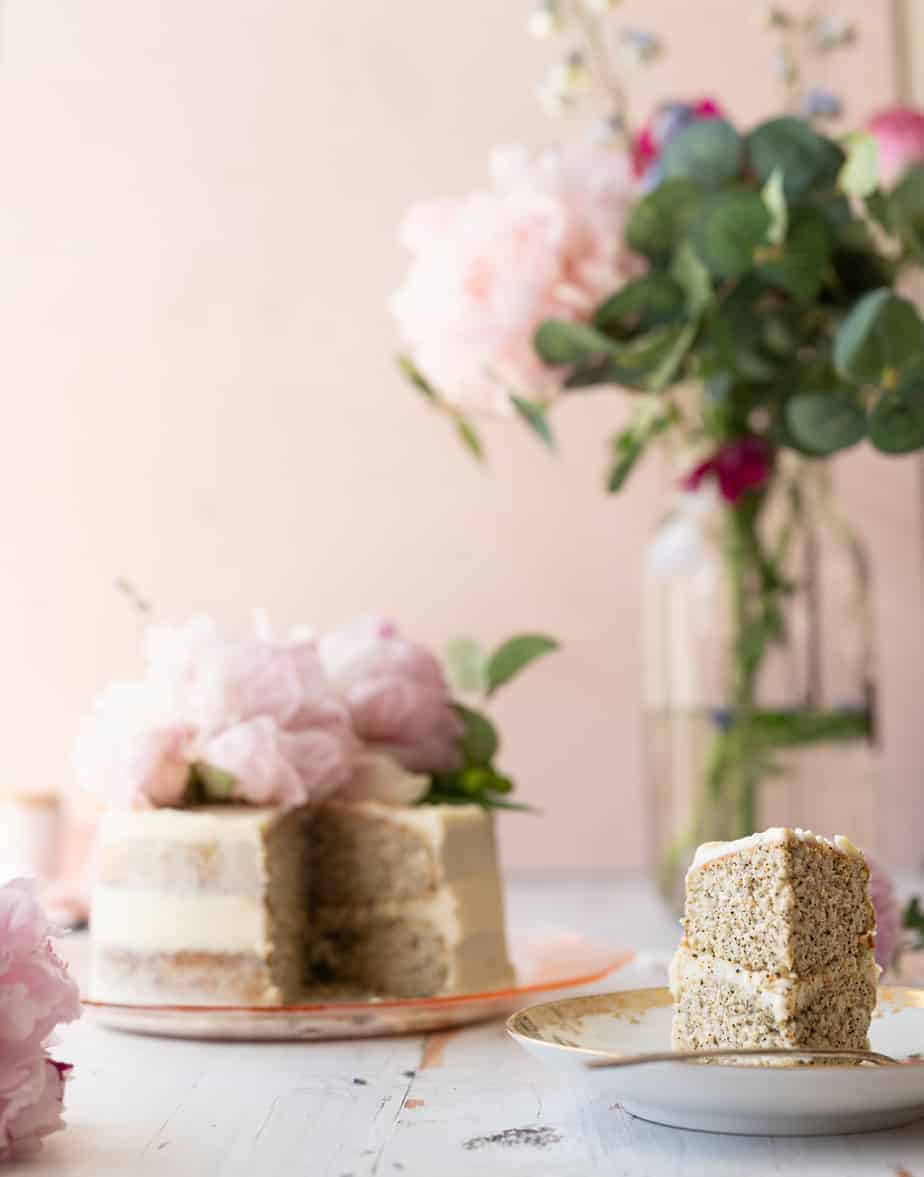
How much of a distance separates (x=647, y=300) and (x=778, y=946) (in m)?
0.63

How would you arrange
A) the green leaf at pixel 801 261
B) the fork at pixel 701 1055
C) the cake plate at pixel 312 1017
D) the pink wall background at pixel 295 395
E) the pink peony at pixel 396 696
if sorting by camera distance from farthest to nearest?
the pink wall background at pixel 295 395
the green leaf at pixel 801 261
the pink peony at pixel 396 696
the cake plate at pixel 312 1017
the fork at pixel 701 1055

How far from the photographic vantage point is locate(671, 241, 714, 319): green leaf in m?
1.09

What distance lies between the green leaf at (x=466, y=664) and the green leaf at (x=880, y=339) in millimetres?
309

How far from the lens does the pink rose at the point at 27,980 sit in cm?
58

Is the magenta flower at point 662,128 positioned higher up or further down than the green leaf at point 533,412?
higher up

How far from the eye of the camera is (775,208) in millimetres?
1048

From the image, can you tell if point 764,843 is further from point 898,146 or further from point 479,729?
Answer: point 898,146

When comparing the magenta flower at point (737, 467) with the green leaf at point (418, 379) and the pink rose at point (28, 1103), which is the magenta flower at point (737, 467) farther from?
the pink rose at point (28, 1103)

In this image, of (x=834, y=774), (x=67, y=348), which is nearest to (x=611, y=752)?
(x=834, y=774)

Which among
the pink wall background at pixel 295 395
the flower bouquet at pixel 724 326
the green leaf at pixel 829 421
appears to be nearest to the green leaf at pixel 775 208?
the flower bouquet at pixel 724 326

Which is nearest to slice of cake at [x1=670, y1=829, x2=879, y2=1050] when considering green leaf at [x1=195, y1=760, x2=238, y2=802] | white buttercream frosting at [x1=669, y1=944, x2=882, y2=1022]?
white buttercream frosting at [x1=669, y1=944, x2=882, y2=1022]

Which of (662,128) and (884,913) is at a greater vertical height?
(662,128)

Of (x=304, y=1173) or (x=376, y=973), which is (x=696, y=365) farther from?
(x=304, y=1173)

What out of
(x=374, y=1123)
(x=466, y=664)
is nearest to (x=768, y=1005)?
(x=374, y=1123)
